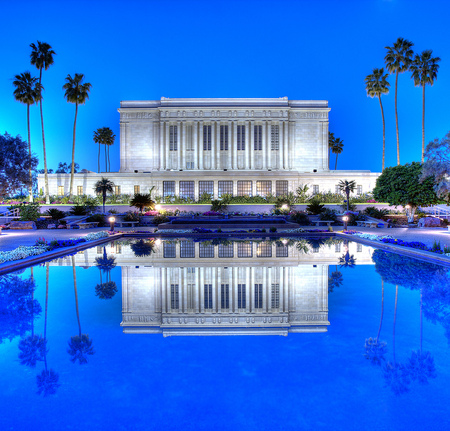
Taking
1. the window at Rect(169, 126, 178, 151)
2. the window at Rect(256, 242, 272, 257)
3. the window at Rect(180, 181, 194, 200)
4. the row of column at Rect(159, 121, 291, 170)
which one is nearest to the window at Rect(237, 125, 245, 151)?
the row of column at Rect(159, 121, 291, 170)

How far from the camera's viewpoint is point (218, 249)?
14312 mm

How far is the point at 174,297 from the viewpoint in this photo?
7176mm

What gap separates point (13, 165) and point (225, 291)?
103 feet

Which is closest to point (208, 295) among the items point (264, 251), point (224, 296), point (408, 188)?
point (224, 296)

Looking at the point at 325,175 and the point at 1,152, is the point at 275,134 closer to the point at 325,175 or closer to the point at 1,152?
the point at 325,175

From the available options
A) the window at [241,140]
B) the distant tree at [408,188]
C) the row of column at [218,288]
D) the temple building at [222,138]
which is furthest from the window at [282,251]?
the window at [241,140]

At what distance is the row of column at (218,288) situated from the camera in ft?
21.0

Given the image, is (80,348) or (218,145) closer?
(80,348)

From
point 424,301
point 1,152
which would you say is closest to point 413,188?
point 424,301

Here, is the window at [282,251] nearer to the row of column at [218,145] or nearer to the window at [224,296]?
the window at [224,296]

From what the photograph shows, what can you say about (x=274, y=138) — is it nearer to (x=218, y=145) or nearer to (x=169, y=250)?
(x=218, y=145)

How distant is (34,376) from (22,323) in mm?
2175

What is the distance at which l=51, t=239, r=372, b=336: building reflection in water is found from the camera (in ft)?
18.5

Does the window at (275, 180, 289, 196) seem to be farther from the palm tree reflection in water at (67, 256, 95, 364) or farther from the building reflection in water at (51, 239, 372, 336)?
the palm tree reflection in water at (67, 256, 95, 364)
